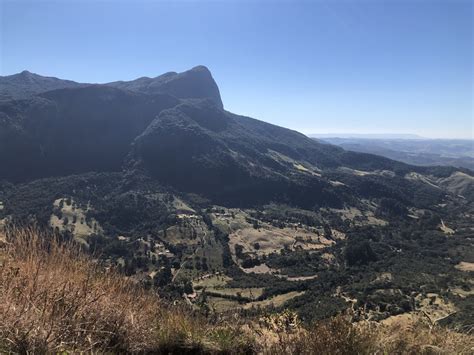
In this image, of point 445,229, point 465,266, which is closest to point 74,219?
point 465,266

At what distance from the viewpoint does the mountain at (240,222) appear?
3184 inches

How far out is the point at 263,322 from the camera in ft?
18.2

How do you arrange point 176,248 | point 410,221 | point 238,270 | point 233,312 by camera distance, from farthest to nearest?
point 410,221 < point 176,248 < point 238,270 < point 233,312

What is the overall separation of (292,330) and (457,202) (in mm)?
213645

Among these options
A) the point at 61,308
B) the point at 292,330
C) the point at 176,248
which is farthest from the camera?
the point at 176,248

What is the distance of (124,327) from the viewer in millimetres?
4633

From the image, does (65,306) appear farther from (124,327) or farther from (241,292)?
(241,292)

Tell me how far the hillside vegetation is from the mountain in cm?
3798

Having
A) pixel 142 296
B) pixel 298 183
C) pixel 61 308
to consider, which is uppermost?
pixel 61 308

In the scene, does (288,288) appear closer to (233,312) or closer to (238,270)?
(238,270)

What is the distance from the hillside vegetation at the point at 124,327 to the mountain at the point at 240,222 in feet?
125

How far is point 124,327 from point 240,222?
137 meters

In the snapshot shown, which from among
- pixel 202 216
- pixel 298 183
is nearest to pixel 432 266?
pixel 202 216

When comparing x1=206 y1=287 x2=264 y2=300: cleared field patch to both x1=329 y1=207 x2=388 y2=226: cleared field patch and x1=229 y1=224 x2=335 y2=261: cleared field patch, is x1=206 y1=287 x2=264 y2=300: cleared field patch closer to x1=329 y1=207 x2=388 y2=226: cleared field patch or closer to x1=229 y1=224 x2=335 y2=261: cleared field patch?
x1=229 y1=224 x2=335 y2=261: cleared field patch
